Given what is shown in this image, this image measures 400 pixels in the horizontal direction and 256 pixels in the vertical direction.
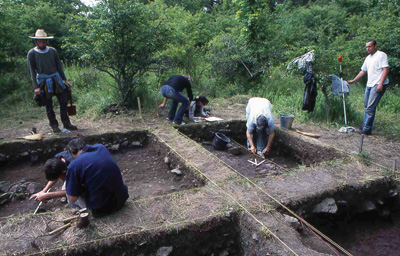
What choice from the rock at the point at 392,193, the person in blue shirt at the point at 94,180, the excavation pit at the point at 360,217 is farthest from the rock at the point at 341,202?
the person in blue shirt at the point at 94,180

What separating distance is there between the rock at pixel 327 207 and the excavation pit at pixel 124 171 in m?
1.48

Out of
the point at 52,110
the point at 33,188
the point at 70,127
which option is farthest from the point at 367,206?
the point at 52,110

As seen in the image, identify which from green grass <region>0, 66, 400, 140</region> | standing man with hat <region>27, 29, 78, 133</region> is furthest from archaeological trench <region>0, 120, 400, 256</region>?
green grass <region>0, 66, 400, 140</region>

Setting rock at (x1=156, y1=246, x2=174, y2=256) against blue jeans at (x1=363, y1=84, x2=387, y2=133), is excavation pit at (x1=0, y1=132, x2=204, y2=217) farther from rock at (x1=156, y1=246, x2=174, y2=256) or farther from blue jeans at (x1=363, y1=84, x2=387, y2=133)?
blue jeans at (x1=363, y1=84, x2=387, y2=133)

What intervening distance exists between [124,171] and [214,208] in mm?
2385

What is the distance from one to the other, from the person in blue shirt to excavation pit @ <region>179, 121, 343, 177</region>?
2.56 m

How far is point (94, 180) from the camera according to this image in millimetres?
2840

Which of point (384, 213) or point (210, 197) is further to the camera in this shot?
point (384, 213)

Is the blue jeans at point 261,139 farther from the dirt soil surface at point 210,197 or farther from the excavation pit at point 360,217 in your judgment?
the excavation pit at point 360,217

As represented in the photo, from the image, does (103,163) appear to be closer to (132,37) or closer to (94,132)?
(94,132)

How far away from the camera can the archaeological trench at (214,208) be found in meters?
2.73

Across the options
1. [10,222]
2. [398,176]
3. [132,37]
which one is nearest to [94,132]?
[132,37]

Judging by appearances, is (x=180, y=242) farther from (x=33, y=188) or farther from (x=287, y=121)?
(x=287, y=121)

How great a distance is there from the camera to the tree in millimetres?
6699
